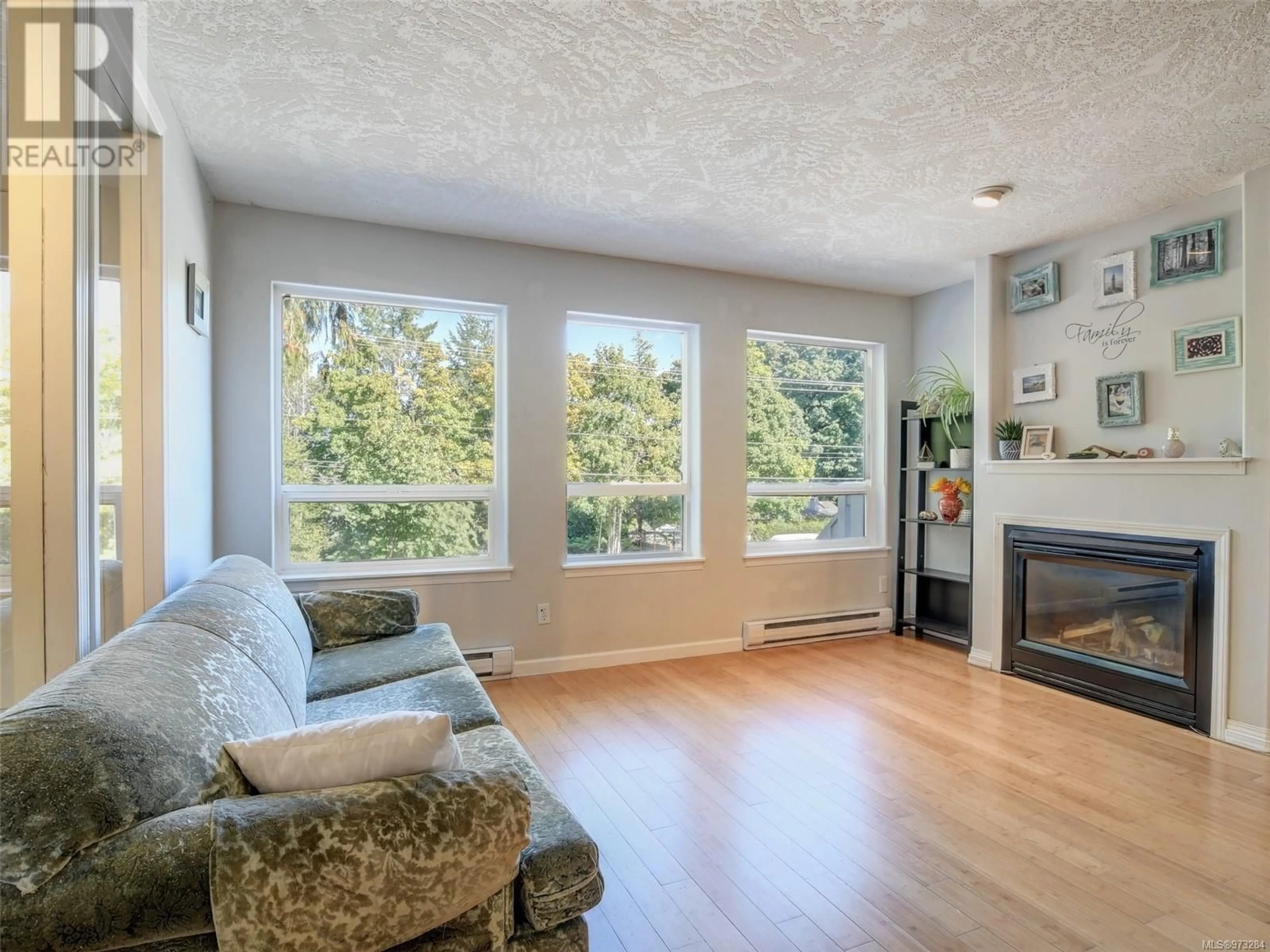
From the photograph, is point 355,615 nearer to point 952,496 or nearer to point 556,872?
point 556,872

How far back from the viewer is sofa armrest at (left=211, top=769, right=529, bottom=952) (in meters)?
0.96

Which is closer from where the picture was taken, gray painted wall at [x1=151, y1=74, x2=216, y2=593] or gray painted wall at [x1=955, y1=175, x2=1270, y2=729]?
gray painted wall at [x1=151, y1=74, x2=216, y2=593]

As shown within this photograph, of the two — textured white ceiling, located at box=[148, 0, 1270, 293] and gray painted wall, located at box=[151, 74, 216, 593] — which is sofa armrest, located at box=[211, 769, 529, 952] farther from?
textured white ceiling, located at box=[148, 0, 1270, 293]

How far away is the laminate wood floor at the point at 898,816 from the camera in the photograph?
1.72 m

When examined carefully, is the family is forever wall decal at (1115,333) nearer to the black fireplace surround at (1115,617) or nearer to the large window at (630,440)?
the black fireplace surround at (1115,617)

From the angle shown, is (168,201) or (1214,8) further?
(168,201)

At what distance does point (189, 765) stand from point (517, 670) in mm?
2779

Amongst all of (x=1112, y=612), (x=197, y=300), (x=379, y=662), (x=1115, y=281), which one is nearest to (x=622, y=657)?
(x=379, y=662)

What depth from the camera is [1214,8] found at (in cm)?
181

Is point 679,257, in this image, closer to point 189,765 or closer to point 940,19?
point 940,19

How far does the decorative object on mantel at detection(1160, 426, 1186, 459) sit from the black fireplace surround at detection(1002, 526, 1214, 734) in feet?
1.37

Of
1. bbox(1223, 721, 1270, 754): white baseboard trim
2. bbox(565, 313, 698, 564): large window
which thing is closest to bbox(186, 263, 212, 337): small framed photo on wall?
bbox(565, 313, 698, 564): large window

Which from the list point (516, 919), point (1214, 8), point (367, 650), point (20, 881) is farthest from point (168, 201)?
point (1214, 8)

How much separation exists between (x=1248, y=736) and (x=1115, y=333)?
1997mm
